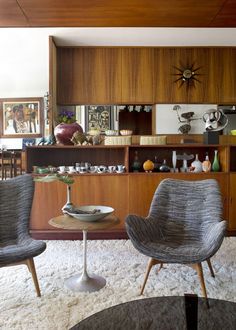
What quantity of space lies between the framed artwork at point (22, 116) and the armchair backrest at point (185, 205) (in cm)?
691

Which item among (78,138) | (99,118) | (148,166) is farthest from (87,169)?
(99,118)

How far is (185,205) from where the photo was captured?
9.09ft

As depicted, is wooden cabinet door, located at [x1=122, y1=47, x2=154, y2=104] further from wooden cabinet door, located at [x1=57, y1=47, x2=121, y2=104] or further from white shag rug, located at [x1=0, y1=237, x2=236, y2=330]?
white shag rug, located at [x1=0, y1=237, x2=236, y2=330]

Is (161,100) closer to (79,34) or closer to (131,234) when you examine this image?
(79,34)

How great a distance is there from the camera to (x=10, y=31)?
427cm

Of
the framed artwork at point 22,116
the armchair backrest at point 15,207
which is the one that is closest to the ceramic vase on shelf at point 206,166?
the armchair backrest at point 15,207

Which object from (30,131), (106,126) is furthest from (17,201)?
(30,131)

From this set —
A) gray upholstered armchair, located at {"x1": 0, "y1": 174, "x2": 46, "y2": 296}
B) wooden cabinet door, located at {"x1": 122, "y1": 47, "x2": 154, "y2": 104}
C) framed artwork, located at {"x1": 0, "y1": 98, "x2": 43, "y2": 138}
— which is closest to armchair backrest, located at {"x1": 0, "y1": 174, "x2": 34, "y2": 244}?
gray upholstered armchair, located at {"x1": 0, "y1": 174, "x2": 46, "y2": 296}

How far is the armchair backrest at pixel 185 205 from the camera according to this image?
2.67m

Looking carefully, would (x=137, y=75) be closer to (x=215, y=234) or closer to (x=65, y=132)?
(x=65, y=132)

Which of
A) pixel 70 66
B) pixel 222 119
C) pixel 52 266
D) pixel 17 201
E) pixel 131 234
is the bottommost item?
pixel 52 266

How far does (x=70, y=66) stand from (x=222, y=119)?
258 cm

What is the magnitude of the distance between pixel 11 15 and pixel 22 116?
580 centimetres

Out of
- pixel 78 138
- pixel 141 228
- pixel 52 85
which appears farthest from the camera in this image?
pixel 52 85
